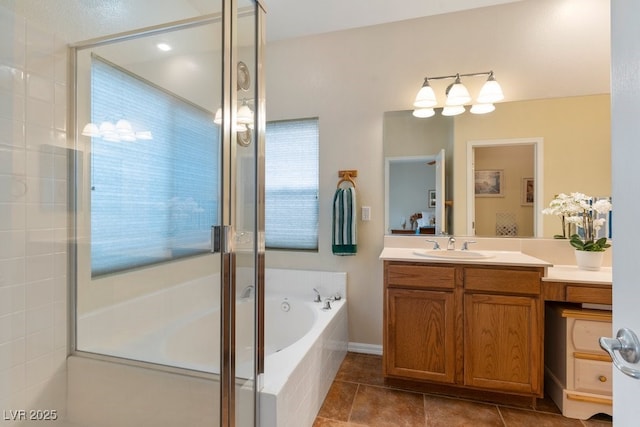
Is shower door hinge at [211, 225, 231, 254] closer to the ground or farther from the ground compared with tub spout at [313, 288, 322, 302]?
farther from the ground

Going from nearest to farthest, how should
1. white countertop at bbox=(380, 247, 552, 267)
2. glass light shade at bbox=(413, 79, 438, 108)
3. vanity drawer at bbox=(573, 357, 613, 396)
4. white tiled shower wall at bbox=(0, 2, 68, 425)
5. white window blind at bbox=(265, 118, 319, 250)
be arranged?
white tiled shower wall at bbox=(0, 2, 68, 425)
vanity drawer at bbox=(573, 357, 613, 396)
white countertop at bbox=(380, 247, 552, 267)
glass light shade at bbox=(413, 79, 438, 108)
white window blind at bbox=(265, 118, 319, 250)

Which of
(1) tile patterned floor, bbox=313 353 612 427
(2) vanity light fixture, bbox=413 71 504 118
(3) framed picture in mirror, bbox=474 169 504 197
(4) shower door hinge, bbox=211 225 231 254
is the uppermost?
(2) vanity light fixture, bbox=413 71 504 118

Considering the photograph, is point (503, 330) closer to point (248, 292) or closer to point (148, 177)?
point (248, 292)

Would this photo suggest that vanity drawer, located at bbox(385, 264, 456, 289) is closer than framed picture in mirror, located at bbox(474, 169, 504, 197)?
Yes

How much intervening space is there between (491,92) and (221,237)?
221 cm

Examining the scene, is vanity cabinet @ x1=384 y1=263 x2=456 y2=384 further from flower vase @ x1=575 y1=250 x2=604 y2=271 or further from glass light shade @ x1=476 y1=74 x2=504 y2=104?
glass light shade @ x1=476 y1=74 x2=504 y2=104

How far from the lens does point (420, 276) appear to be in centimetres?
200

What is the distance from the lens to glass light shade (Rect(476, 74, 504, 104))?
229 cm

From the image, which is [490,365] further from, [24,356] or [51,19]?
[51,19]

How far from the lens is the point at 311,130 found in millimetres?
2746

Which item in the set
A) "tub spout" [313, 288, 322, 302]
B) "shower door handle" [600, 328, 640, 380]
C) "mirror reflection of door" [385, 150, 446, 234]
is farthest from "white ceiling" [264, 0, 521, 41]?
"shower door handle" [600, 328, 640, 380]

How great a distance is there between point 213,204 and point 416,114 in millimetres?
1845

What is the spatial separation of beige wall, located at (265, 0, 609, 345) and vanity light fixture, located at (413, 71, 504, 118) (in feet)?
0.25

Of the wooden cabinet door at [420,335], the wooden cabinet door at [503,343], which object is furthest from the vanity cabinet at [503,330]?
the wooden cabinet door at [420,335]
